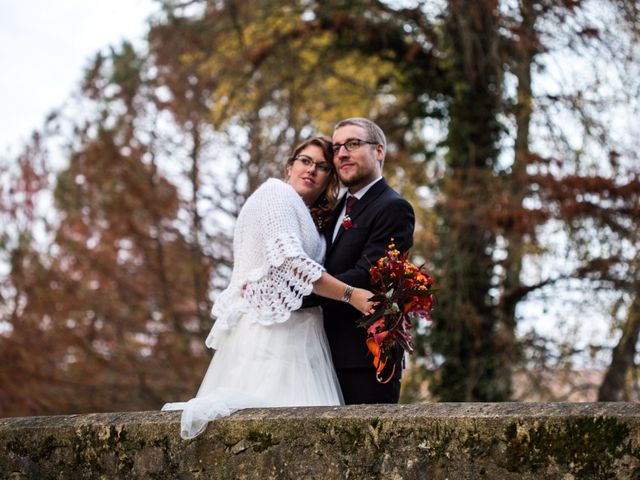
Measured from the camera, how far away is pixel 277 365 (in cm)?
403

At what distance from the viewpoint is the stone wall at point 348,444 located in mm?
2785

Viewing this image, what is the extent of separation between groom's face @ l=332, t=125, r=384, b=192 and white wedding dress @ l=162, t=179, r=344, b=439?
260 mm

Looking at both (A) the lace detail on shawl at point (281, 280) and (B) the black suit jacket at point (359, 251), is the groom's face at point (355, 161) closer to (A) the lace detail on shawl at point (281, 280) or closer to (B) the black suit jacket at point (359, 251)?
(B) the black suit jacket at point (359, 251)

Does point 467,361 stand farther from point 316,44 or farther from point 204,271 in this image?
point 316,44

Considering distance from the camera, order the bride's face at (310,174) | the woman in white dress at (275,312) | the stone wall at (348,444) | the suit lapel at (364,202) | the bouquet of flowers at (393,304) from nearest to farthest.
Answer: the stone wall at (348,444) → the bouquet of flowers at (393,304) → the woman in white dress at (275,312) → the suit lapel at (364,202) → the bride's face at (310,174)

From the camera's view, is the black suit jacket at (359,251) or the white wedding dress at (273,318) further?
the black suit jacket at (359,251)

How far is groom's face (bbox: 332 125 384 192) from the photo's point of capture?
4.34 meters

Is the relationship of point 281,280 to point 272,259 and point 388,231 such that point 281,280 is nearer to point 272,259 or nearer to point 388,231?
point 272,259

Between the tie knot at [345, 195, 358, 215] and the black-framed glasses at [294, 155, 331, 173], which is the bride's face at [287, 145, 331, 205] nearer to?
the black-framed glasses at [294, 155, 331, 173]

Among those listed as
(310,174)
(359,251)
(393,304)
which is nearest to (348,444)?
(393,304)

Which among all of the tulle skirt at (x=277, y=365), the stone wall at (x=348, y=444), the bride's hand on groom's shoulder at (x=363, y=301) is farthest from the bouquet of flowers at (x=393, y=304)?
the stone wall at (x=348, y=444)

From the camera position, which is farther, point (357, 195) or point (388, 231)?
point (357, 195)

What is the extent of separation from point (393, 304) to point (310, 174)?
95 centimetres

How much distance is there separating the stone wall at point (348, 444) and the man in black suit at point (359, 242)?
0.74m
